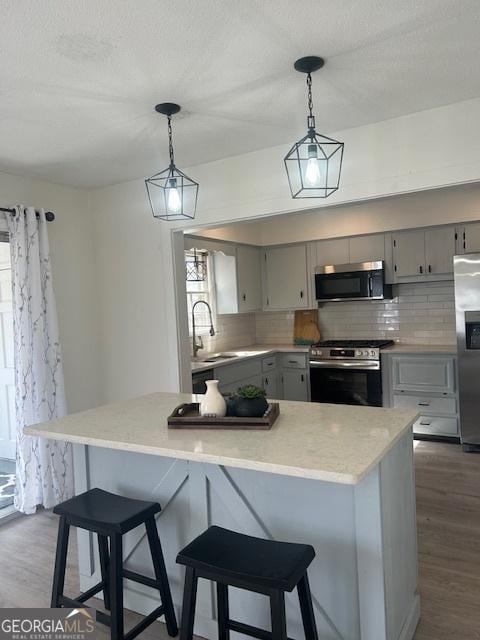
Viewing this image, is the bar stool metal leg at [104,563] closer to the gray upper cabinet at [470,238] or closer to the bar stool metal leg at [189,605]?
the bar stool metal leg at [189,605]

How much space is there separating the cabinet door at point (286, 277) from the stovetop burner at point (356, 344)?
0.53m

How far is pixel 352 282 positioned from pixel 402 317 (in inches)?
27.5

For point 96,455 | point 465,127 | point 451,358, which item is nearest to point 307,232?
point 451,358

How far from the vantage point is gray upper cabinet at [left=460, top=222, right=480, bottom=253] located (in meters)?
4.67

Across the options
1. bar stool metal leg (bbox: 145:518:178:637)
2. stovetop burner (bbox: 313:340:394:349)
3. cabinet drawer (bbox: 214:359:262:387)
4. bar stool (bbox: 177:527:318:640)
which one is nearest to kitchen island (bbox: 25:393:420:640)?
bar stool metal leg (bbox: 145:518:178:637)

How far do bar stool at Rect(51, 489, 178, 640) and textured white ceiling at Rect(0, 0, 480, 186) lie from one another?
6.17 feet

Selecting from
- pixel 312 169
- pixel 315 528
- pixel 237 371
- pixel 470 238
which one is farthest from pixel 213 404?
pixel 470 238

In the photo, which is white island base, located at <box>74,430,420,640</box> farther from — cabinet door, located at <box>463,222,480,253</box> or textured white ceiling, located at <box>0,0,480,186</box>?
cabinet door, located at <box>463,222,480,253</box>

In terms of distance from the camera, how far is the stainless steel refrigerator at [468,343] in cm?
421

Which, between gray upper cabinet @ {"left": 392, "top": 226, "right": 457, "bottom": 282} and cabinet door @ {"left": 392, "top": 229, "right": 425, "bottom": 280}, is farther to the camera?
cabinet door @ {"left": 392, "top": 229, "right": 425, "bottom": 280}

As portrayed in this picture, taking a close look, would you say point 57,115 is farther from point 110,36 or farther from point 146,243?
point 146,243

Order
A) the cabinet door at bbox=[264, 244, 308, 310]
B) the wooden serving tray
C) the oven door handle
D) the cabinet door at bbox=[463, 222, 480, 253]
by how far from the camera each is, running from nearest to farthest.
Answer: the wooden serving tray
the cabinet door at bbox=[463, 222, 480, 253]
the oven door handle
the cabinet door at bbox=[264, 244, 308, 310]

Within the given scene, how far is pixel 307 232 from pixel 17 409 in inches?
139

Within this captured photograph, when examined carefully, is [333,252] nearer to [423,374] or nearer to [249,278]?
[249,278]
